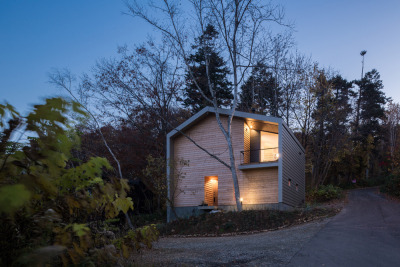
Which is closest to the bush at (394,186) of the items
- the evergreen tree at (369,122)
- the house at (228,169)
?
the house at (228,169)

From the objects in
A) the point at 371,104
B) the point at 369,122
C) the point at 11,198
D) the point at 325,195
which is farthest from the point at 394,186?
the point at 11,198

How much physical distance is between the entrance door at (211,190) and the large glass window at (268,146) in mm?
2921

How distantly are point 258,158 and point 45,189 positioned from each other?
17.2 meters

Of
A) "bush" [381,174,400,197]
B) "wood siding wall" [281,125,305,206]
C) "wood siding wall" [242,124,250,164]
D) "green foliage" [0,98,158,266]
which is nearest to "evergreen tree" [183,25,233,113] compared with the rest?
"wood siding wall" [242,124,250,164]

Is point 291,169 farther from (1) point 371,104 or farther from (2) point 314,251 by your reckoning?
(1) point 371,104

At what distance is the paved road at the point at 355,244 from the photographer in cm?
684

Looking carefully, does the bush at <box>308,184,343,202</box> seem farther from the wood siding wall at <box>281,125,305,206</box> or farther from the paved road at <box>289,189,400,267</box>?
the paved road at <box>289,189,400,267</box>

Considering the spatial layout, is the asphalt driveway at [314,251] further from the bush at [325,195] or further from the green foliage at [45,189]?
the bush at [325,195]

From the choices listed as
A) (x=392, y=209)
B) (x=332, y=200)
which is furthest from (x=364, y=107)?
(x=392, y=209)

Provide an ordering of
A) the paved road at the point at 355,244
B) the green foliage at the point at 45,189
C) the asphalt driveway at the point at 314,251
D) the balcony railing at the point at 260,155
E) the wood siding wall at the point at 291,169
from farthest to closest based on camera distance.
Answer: the balcony railing at the point at 260,155, the wood siding wall at the point at 291,169, the paved road at the point at 355,244, the asphalt driveway at the point at 314,251, the green foliage at the point at 45,189

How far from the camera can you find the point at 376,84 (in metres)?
38.8

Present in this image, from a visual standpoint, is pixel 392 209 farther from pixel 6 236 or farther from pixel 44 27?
pixel 6 236

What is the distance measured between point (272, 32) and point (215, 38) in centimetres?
421

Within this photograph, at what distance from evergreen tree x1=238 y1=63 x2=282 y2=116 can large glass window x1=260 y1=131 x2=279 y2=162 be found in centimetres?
520
